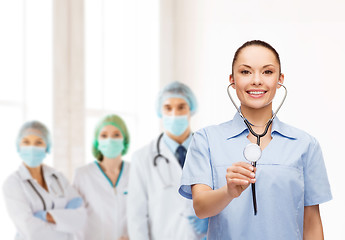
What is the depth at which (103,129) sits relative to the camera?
319cm

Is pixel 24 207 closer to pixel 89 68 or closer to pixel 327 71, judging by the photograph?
pixel 89 68

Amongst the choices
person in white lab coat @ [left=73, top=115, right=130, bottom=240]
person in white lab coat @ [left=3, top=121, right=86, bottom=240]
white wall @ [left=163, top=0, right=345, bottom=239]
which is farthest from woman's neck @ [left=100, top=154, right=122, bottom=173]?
white wall @ [left=163, top=0, right=345, bottom=239]

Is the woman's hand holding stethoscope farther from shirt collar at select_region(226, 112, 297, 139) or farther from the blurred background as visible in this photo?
the blurred background

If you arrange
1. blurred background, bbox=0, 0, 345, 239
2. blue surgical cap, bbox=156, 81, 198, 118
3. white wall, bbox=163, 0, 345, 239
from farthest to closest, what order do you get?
1. white wall, bbox=163, 0, 345, 239
2. blurred background, bbox=0, 0, 345, 239
3. blue surgical cap, bbox=156, 81, 198, 118

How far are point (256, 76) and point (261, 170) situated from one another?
0.74 feet

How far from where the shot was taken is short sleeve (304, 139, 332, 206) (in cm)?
125

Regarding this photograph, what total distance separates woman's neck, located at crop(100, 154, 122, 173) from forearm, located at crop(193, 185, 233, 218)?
6.88 ft

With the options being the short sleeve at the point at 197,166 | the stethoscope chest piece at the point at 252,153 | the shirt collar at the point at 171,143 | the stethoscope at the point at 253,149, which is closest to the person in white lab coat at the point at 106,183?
the shirt collar at the point at 171,143

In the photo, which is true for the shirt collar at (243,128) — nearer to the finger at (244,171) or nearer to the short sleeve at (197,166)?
the short sleeve at (197,166)

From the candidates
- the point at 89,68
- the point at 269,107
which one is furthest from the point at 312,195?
the point at 89,68

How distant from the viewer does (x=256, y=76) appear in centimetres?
Answer: 120

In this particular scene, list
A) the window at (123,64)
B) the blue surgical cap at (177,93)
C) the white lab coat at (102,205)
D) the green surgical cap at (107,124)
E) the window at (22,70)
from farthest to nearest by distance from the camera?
the window at (123,64), the window at (22,70), the green surgical cap at (107,124), the white lab coat at (102,205), the blue surgical cap at (177,93)

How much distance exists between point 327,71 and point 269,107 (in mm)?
2656

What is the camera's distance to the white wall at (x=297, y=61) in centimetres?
369
